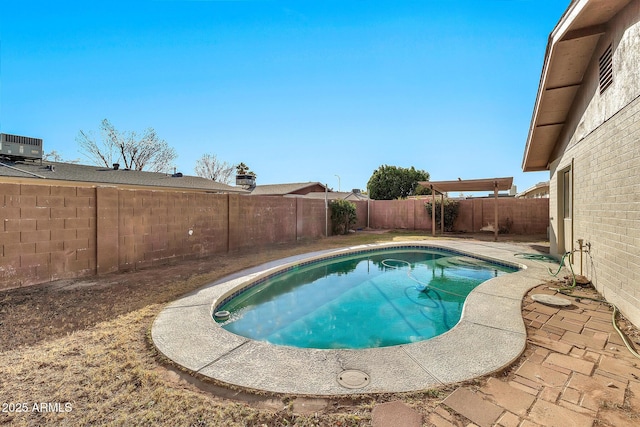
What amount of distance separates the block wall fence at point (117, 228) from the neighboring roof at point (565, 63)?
8.56 meters

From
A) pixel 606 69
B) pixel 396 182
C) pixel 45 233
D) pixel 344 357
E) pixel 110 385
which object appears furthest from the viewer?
pixel 396 182

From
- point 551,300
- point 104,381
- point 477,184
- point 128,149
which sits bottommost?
point 104,381

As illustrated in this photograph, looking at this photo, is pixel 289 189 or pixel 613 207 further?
pixel 289 189

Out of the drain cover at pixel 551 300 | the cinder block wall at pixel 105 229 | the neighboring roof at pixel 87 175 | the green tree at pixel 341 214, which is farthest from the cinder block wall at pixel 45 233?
the green tree at pixel 341 214

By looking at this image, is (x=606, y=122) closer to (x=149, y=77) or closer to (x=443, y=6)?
(x=443, y=6)

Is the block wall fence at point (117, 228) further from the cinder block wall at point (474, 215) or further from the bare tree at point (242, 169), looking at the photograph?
the bare tree at point (242, 169)

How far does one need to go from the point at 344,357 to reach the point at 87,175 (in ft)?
47.7

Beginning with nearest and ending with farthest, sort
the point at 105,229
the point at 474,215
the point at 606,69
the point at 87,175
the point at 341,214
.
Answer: the point at 606,69, the point at 105,229, the point at 87,175, the point at 341,214, the point at 474,215

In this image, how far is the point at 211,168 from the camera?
35.6m

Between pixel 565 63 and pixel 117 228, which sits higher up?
pixel 565 63

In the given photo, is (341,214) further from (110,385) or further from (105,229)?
(110,385)

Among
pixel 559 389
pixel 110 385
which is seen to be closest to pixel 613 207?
pixel 559 389

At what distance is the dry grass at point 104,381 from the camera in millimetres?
2020

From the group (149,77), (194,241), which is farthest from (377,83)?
(149,77)
